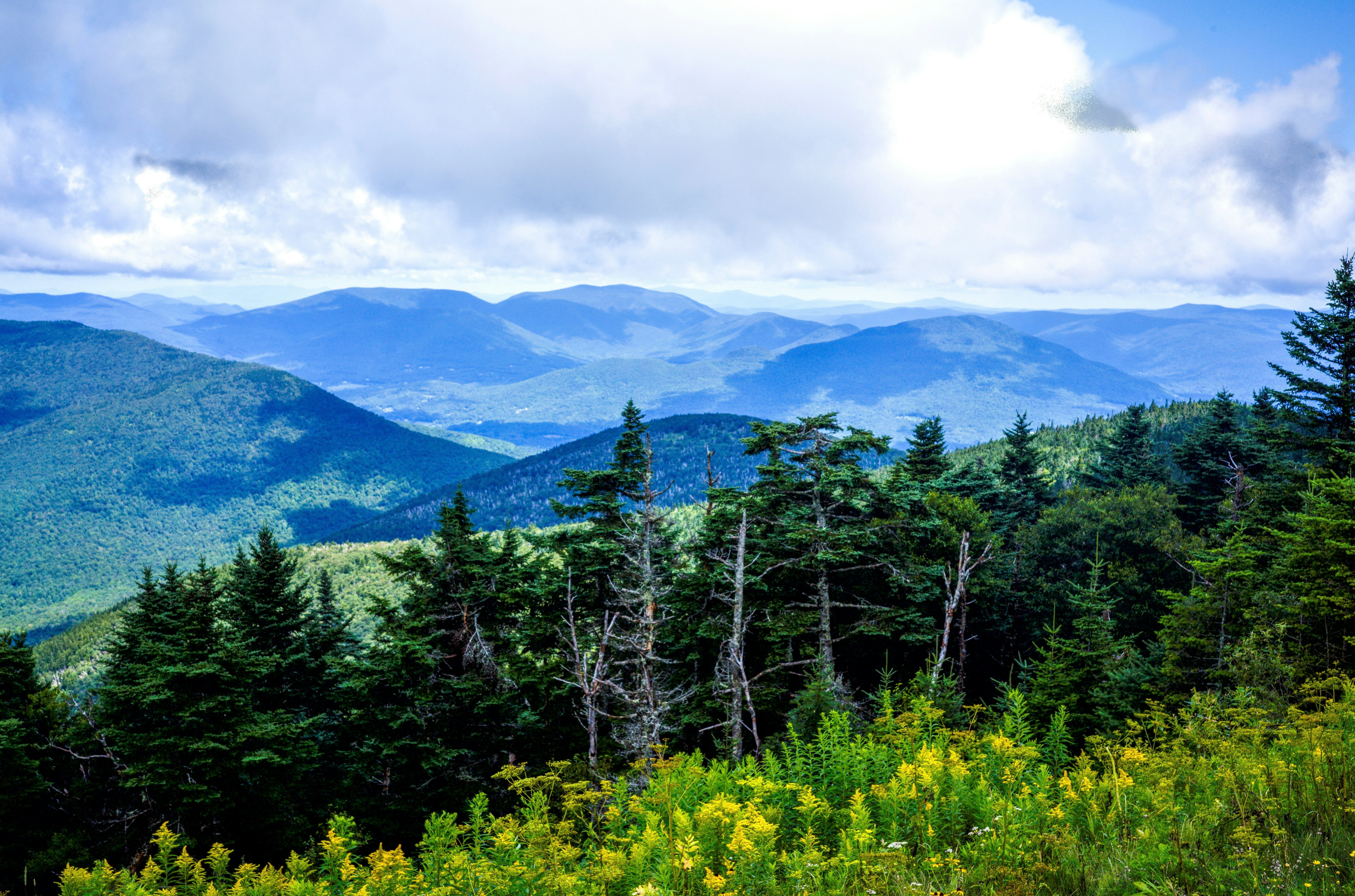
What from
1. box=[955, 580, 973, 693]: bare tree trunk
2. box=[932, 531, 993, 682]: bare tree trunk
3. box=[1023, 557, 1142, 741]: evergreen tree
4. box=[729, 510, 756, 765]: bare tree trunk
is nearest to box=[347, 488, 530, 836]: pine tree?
box=[729, 510, 756, 765]: bare tree trunk

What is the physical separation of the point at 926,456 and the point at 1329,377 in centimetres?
1677

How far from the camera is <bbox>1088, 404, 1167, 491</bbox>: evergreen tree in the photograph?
139 feet

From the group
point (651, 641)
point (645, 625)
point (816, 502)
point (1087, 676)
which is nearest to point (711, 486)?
point (816, 502)

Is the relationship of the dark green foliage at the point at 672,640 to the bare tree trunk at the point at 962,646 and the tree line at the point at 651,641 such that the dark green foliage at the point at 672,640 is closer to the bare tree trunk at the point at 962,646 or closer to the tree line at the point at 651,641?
the tree line at the point at 651,641

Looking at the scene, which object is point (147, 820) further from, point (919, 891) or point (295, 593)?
point (919, 891)

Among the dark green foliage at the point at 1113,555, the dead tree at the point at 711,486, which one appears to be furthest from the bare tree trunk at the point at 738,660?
the dark green foliage at the point at 1113,555

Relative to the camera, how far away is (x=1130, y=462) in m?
43.4

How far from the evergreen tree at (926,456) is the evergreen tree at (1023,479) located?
6655 mm

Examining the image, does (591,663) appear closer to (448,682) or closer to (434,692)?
(448,682)

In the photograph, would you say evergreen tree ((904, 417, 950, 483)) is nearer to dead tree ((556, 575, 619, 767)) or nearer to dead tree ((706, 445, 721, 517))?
dead tree ((706, 445, 721, 517))

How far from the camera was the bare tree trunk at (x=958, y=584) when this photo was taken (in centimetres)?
2031

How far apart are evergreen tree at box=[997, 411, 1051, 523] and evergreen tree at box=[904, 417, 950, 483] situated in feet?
21.8

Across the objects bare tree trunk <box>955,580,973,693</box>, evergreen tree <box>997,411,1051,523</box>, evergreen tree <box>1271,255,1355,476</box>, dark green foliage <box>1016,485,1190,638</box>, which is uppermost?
evergreen tree <box>1271,255,1355,476</box>

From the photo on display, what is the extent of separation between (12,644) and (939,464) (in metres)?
42.6
